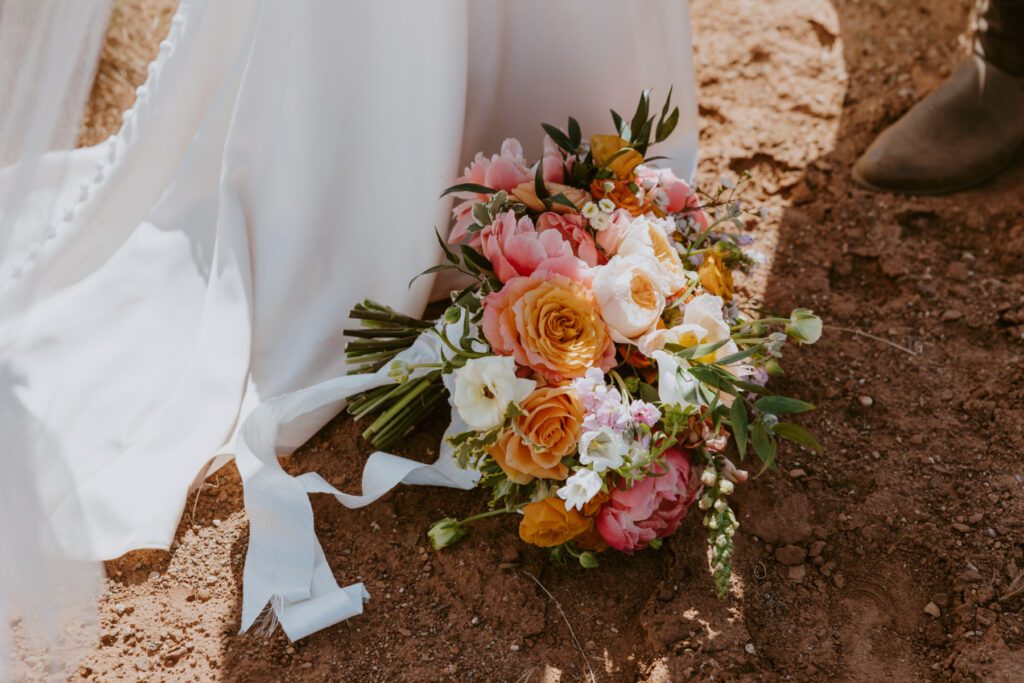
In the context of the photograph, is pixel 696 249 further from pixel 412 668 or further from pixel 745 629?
pixel 412 668

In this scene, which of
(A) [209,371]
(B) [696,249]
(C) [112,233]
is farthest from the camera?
(C) [112,233]

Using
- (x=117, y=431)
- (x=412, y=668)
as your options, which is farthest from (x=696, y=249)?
(x=117, y=431)

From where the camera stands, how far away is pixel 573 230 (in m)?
1.42

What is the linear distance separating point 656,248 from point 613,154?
0.76 ft

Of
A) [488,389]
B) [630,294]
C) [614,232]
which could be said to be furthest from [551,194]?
[488,389]

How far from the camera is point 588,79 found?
176cm

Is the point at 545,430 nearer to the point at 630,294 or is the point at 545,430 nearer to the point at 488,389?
the point at 488,389

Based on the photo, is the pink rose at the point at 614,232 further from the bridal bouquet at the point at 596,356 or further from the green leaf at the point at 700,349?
the green leaf at the point at 700,349

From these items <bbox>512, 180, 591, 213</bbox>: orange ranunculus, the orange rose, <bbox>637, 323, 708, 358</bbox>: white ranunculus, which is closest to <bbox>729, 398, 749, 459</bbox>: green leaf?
<bbox>637, 323, 708, 358</bbox>: white ranunculus

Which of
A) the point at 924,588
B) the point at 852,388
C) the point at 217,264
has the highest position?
the point at 217,264

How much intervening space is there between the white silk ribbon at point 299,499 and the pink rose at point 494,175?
204mm

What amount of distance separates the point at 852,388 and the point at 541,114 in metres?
0.91

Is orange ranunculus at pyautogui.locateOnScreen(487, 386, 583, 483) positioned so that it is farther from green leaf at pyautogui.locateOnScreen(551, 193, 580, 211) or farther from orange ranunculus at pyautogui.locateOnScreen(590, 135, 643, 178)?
orange ranunculus at pyautogui.locateOnScreen(590, 135, 643, 178)

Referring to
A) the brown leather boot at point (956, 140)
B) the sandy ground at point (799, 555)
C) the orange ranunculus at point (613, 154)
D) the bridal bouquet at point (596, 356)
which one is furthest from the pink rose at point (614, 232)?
the brown leather boot at point (956, 140)
